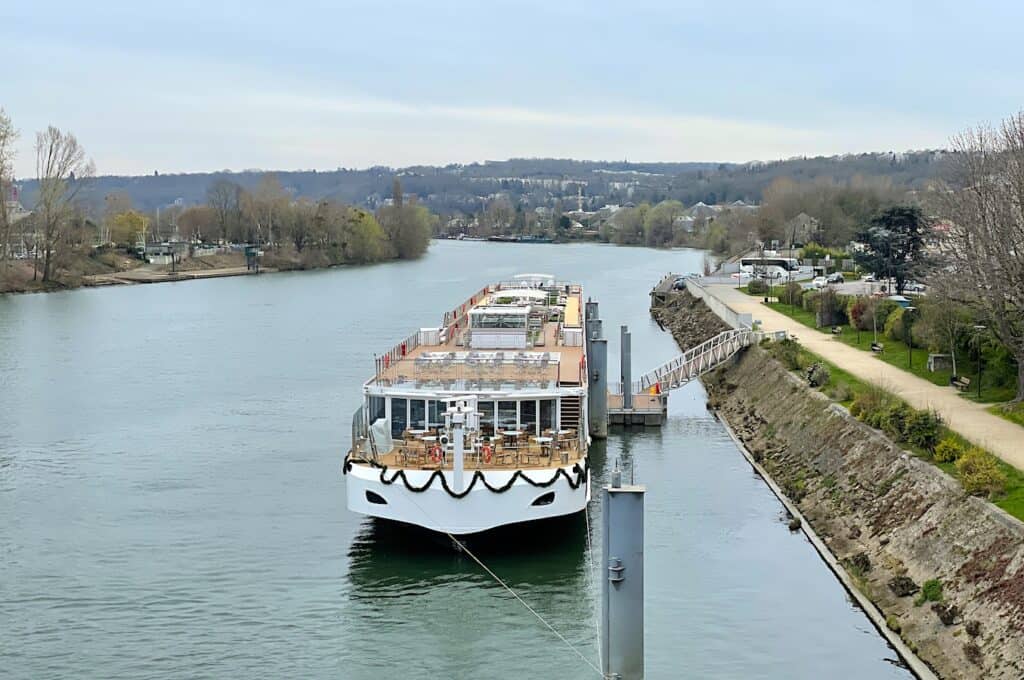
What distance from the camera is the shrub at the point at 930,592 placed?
58.8 ft

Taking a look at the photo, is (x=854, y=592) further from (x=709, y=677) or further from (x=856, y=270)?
(x=856, y=270)

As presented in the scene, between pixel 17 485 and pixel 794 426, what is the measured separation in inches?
728

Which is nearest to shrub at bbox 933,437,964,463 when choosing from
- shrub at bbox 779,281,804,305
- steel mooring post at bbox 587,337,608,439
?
steel mooring post at bbox 587,337,608,439

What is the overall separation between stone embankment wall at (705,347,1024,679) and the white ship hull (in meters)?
5.20

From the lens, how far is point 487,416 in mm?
23891

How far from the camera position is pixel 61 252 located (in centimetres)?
9538

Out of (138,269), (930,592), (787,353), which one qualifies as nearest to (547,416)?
(930,592)

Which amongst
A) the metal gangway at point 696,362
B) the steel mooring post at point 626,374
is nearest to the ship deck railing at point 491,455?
the steel mooring post at point 626,374

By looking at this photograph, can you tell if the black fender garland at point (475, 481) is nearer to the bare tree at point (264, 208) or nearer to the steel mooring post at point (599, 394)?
the steel mooring post at point (599, 394)

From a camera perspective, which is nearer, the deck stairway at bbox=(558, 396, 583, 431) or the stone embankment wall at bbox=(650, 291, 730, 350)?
the deck stairway at bbox=(558, 396, 583, 431)

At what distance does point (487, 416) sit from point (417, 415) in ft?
4.38

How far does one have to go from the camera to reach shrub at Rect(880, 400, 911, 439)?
24.6 metres

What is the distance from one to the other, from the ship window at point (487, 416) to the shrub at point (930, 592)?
338 inches

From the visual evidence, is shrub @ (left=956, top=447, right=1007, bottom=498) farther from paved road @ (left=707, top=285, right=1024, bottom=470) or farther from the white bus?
the white bus
